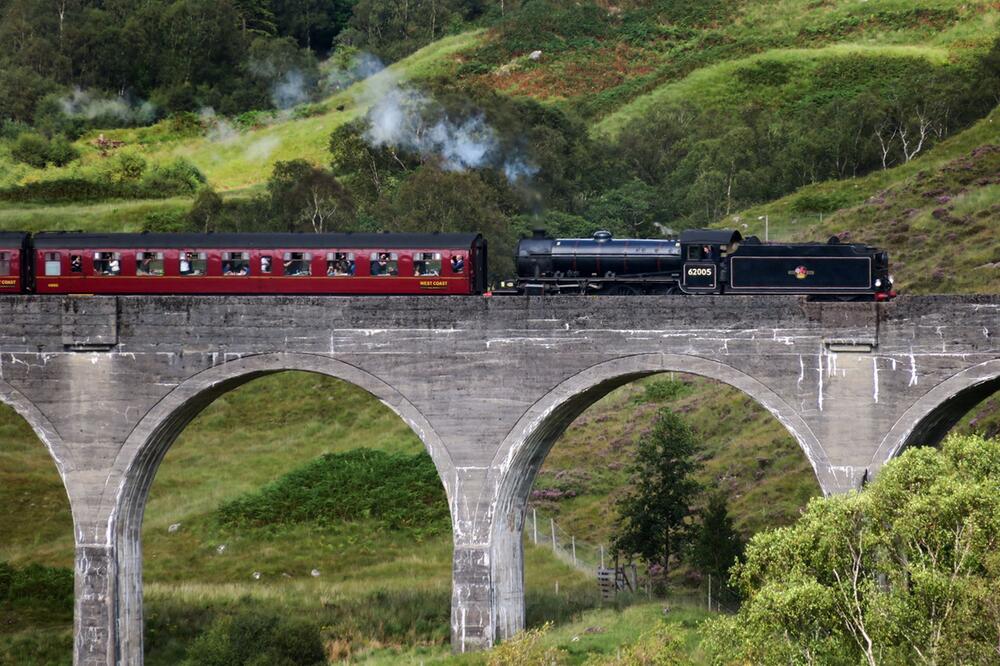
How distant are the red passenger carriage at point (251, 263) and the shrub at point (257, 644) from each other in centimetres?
993

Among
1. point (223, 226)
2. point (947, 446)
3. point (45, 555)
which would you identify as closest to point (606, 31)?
point (223, 226)

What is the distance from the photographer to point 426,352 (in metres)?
43.2

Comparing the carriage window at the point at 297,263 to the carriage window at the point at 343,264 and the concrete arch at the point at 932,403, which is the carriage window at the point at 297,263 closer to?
the carriage window at the point at 343,264

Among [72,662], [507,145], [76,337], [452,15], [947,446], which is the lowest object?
[72,662]

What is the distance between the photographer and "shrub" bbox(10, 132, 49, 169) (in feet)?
347

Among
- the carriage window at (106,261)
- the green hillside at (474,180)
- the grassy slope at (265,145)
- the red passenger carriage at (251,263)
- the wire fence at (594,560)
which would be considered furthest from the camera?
A: the grassy slope at (265,145)

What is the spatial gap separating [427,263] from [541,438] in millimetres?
6365

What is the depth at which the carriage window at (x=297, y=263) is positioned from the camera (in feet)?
153

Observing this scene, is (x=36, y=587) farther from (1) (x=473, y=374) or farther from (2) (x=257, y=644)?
(1) (x=473, y=374)

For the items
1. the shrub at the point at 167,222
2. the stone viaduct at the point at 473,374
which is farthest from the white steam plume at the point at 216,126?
the stone viaduct at the point at 473,374

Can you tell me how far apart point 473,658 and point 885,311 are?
46.5ft

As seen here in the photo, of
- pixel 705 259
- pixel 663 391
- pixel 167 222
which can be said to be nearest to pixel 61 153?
pixel 167 222

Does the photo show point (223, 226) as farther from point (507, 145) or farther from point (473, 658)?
point (473, 658)

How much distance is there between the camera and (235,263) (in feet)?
153
